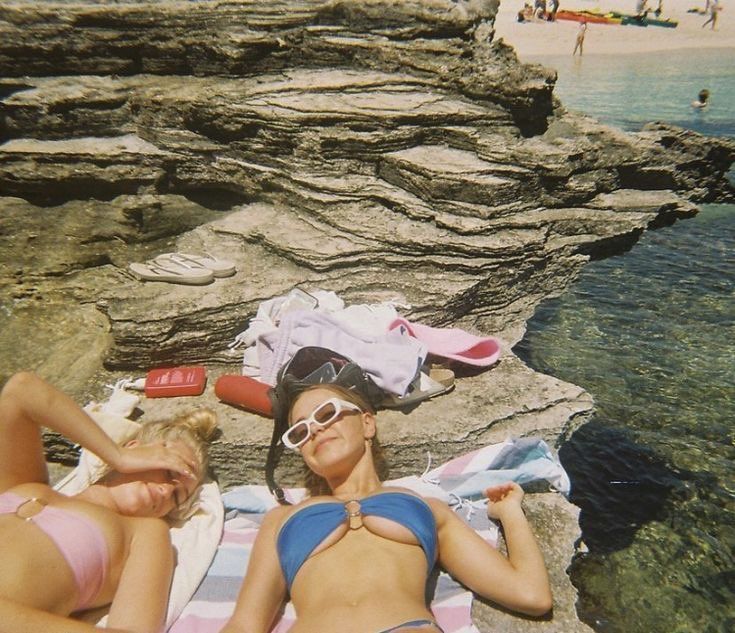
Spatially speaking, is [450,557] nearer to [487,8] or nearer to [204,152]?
[204,152]

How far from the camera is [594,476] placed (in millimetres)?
5715

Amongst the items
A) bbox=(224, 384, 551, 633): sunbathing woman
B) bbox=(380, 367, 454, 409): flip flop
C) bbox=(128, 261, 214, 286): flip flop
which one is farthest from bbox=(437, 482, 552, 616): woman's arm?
bbox=(128, 261, 214, 286): flip flop

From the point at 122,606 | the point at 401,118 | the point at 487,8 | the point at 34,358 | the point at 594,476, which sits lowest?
the point at 594,476

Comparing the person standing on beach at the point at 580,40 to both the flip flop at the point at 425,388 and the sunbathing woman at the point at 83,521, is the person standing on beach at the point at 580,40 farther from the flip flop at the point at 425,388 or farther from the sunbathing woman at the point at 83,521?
the sunbathing woman at the point at 83,521

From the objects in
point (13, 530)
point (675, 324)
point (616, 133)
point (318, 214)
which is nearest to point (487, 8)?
point (616, 133)

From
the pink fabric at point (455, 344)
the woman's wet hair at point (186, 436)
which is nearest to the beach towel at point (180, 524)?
the woman's wet hair at point (186, 436)

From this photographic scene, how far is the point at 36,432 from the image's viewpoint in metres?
3.61

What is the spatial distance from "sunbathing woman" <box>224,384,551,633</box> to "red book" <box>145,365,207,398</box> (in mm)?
1349

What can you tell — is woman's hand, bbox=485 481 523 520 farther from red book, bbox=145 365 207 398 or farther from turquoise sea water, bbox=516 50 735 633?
red book, bbox=145 365 207 398

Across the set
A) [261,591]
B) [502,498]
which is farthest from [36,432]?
[502,498]

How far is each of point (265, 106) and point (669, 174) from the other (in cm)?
789

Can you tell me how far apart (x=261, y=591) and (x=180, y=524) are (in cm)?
100

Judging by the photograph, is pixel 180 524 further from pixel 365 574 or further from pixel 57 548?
pixel 365 574

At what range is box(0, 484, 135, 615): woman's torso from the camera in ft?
9.86
